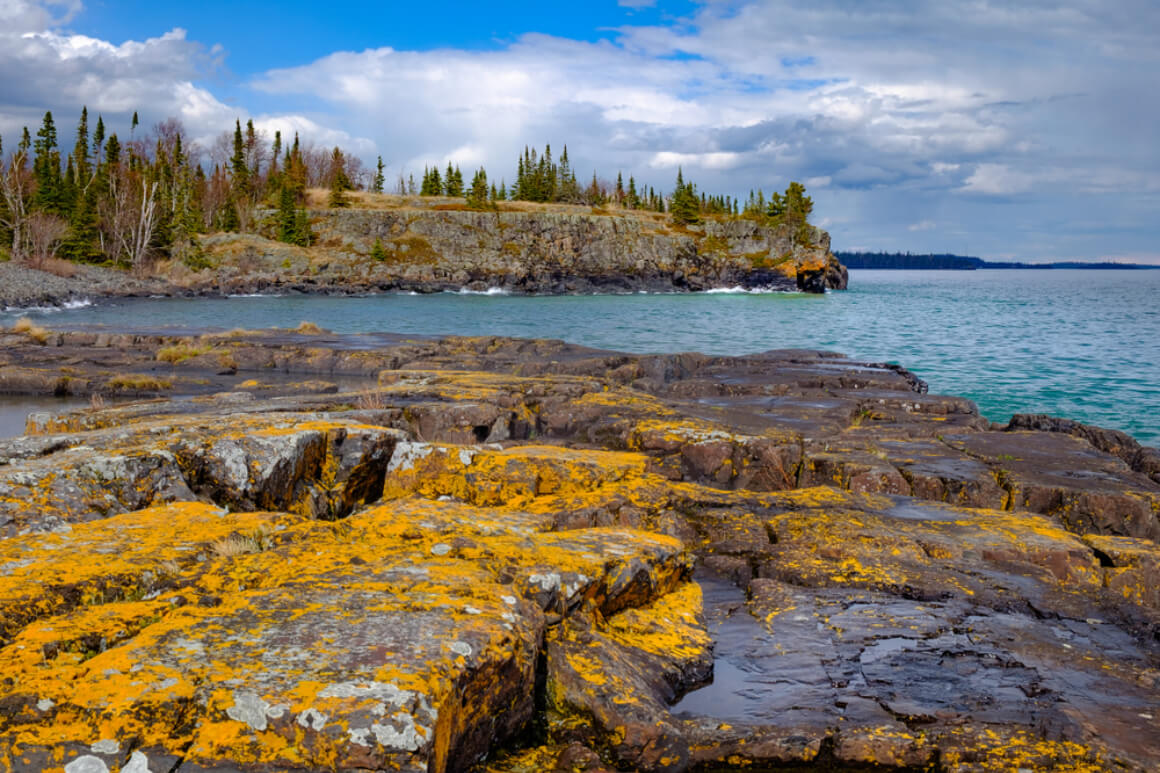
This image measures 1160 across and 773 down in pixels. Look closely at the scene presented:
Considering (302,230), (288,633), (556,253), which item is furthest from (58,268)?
(288,633)

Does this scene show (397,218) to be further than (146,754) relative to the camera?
Yes

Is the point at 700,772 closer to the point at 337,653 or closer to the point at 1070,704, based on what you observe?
the point at 337,653

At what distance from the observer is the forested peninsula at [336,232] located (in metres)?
92.4

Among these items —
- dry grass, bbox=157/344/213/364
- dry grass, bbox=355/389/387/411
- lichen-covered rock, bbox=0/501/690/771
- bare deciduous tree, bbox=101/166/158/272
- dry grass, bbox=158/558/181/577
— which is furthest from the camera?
bare deciduous tree, bbox=101/166/158/272

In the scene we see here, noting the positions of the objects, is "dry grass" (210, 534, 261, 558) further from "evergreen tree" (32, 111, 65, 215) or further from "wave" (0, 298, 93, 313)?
"evergreen tree" (32, 111, 65, 215)

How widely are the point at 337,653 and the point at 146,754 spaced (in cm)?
94

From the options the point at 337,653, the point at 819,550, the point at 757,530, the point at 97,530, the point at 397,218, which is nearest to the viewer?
the point at 337,653

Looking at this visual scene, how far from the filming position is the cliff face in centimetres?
11531

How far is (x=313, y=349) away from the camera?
93.4 feet

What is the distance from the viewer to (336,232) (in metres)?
118

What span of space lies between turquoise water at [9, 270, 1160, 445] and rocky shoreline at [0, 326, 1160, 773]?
17.8 meters

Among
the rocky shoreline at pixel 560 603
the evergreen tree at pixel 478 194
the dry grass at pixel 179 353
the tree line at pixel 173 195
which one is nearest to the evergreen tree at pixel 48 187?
the tree line at pixel 173 195

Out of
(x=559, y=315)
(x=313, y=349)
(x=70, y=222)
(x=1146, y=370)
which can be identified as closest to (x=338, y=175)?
(x=70, y=222)

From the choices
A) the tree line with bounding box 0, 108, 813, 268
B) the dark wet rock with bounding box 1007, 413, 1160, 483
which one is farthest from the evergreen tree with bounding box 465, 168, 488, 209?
the dark wet rock with bounding box 1007, 413, 1160, 483
